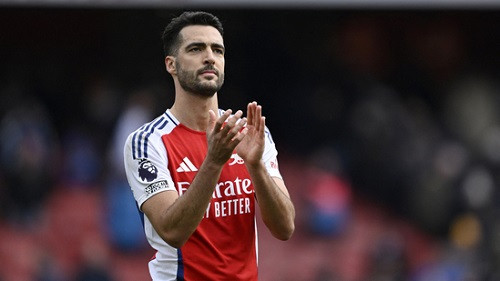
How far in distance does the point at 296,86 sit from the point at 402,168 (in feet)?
8.74

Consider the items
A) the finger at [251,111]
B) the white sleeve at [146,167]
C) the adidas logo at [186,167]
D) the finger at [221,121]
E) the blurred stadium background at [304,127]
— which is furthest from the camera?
the blurred stadium background at [304,127]

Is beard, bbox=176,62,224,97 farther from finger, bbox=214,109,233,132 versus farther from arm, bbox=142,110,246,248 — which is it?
finger, bbox=214,109,233,132

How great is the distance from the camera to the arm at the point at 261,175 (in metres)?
5.36

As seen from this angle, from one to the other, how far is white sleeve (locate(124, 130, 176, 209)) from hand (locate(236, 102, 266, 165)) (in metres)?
0.43

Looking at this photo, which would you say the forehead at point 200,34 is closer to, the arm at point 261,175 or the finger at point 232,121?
the arm at point 261,175

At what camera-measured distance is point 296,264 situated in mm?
15094

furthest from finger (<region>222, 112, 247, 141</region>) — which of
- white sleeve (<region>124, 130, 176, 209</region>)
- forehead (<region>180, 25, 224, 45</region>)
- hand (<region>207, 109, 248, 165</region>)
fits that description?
forehead (<region>180, 25, 224, 45</region>)

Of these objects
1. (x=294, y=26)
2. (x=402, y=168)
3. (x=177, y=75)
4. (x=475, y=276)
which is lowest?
(x=475, y=276)

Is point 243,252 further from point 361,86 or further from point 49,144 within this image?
point 361,86

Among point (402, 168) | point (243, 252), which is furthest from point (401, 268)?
point (243, 252)

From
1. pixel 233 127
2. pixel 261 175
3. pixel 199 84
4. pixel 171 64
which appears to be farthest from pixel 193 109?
pixel 233 127

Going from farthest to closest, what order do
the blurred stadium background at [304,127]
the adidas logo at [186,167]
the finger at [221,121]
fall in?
the blurred stadium background at [304,127] < the adidas logo at [186,167] < the finger at [221,121]

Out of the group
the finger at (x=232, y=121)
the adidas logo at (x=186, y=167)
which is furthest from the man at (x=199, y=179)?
the finger at (x=232, y=121)

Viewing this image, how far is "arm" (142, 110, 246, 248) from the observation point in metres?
5.11
